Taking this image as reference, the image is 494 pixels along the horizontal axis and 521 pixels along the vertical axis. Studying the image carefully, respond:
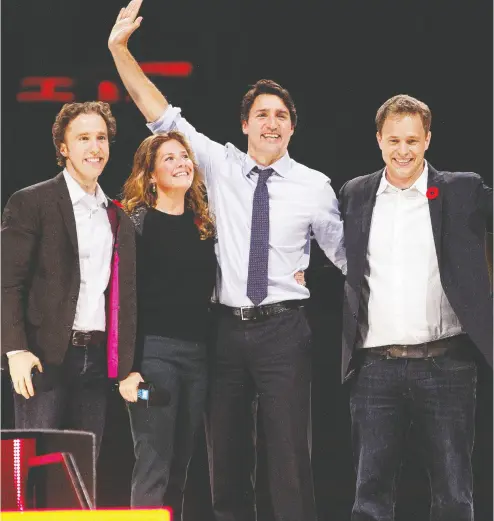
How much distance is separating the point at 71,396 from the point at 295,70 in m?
2.47

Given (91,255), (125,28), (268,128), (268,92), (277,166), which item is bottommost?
(91,255)

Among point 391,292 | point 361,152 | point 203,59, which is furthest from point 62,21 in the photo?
point 391,292

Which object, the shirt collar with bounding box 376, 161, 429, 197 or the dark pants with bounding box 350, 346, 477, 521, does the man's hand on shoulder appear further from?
the shirt collar with bounding box 376, 161, 429, 197

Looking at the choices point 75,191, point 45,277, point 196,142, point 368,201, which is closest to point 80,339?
point 45,277

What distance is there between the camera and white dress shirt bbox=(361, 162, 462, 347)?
9.79 ft

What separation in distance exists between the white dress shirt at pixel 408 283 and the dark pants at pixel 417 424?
10cm

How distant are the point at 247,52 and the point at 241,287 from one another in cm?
197

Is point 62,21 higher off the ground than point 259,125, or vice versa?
point 62,21

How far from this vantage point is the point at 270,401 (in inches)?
122

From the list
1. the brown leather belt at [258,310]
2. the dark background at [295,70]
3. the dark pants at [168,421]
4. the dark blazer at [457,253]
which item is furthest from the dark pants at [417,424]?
the dark background at [295,70]

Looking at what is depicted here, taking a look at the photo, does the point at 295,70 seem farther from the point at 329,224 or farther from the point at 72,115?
the point at 72,115

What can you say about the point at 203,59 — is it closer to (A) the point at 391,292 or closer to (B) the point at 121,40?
(B) the point at 121,40

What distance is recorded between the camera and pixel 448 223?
2.98 meters

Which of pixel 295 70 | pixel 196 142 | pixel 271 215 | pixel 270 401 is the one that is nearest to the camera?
pixel 270 401
